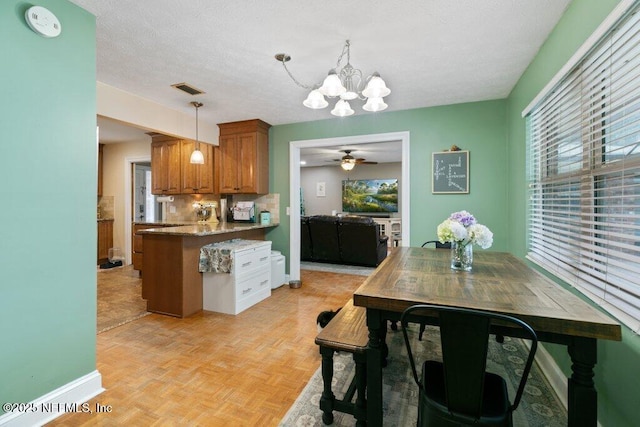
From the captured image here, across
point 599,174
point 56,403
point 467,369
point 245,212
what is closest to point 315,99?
point 599,174

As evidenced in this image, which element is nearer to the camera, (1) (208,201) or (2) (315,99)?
(2) (315,99)

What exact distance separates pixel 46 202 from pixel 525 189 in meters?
3.57

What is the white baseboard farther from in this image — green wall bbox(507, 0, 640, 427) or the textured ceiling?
green wall bbox(507, 0, 640, 427)

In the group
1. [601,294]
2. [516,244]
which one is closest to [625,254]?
[601,294]

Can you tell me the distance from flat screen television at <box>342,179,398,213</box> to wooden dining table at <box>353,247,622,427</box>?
6.23 meters

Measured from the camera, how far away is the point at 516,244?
2.94m

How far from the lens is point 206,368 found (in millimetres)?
2131

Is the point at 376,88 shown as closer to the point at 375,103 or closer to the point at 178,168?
the point at 375,103

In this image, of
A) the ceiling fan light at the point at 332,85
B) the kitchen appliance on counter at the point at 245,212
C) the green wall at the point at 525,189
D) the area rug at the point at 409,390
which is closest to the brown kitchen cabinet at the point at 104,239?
the kitchen appliance on counter at the point at 245,212

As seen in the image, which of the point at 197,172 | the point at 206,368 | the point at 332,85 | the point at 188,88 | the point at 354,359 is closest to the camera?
the point at 354,359

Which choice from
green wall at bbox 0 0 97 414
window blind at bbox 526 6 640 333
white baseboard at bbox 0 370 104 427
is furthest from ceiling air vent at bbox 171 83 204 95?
window blind at bbox 526 6 640 333

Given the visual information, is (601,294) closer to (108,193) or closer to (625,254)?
(625,254)

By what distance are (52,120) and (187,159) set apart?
10.4 feet

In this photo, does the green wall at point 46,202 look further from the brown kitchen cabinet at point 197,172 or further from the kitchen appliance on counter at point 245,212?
the brown kitchen cabinet at point 197,172
